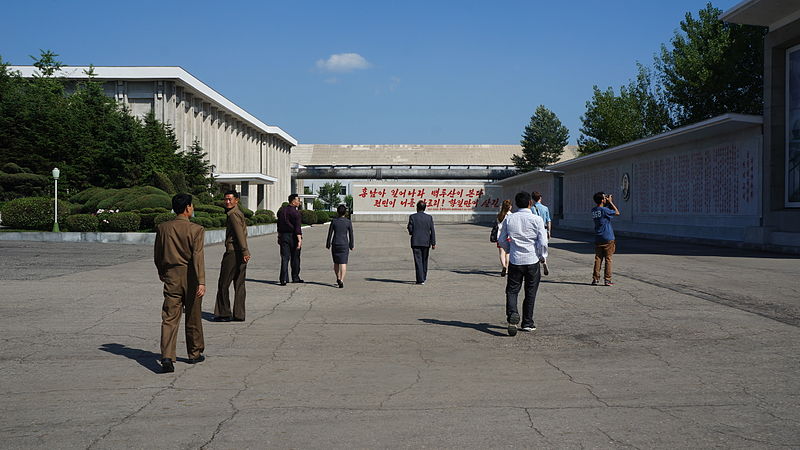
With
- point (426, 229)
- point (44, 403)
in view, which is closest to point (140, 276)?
point (426, 229)

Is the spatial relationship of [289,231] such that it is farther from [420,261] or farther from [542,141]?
[542,141]

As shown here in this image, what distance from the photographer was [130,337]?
836 centimetres

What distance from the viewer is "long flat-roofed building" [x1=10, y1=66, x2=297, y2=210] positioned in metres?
47.4

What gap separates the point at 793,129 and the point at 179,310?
2151cm

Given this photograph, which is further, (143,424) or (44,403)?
(44,403)

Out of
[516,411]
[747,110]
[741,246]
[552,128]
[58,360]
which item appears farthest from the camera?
[552,128]

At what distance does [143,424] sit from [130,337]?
3.76 meters

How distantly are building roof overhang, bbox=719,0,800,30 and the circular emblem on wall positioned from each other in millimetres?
12177

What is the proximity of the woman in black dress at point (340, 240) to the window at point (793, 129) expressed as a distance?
15689 millimetres

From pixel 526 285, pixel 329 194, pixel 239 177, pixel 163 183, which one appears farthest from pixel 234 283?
pixel 329 194

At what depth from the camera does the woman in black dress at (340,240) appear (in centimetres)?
1353

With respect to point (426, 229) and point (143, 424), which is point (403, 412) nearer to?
point (143, 424)

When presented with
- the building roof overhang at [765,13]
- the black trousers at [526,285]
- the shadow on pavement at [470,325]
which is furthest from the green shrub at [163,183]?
the black trousers at [526,285]

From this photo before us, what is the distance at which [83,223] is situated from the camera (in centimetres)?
2617
